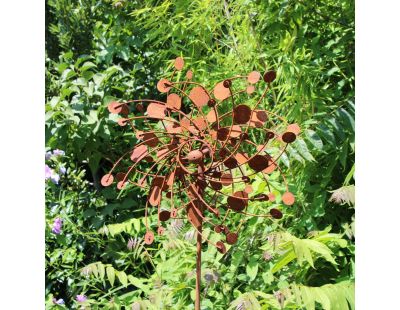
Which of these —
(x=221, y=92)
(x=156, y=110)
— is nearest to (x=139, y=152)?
(x=156, y=110)

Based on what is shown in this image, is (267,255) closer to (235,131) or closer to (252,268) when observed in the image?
(252,268)

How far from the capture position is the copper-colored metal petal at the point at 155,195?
1.14m

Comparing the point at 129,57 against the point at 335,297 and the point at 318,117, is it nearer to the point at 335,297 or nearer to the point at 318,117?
the point at 318,117

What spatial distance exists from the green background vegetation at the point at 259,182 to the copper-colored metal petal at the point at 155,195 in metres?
0.40

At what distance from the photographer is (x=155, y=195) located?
45.1 inches

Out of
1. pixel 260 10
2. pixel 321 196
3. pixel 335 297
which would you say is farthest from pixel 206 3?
pixel 335 297

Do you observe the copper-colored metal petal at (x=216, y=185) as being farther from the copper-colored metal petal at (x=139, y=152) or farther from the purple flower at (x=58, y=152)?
the purple flower at (x=58, y=152)

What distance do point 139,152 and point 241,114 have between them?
0.20 metres

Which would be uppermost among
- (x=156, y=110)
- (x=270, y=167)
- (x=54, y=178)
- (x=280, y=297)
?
(x=156, y=110)

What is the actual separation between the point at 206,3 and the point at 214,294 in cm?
94

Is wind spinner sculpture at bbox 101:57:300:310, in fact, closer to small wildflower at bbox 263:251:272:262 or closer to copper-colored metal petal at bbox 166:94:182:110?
copper-colored metal petal at bbox 166:94:182:110

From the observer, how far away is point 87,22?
2635mm

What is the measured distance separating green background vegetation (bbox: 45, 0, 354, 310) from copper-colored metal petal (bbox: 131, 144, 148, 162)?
417mm

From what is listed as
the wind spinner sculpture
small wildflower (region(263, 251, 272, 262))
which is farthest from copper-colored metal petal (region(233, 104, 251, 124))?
small wildflower (region(263, 251, 272, 262))
